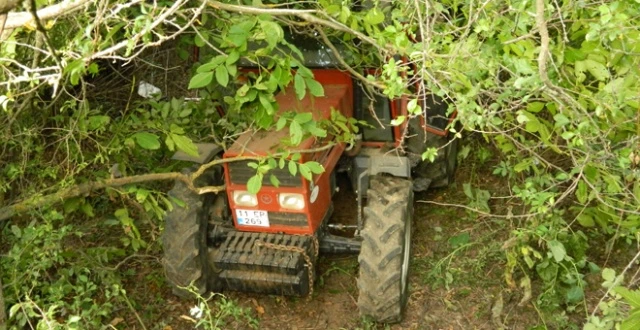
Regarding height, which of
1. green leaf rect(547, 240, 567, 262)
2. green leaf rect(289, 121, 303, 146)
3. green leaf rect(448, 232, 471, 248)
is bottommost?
green leaf rect(448, 232, 471, 248)

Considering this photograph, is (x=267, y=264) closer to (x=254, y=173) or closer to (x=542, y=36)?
(x=254, y=173)

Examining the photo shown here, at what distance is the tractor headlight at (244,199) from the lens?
4.15 meters

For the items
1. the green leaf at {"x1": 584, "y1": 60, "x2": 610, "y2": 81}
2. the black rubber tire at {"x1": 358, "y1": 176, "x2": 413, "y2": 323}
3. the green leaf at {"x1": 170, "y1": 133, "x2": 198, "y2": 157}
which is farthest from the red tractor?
the green leaf at {"x1": 584, "y1": 60, "x2": 610, "y2": 81}

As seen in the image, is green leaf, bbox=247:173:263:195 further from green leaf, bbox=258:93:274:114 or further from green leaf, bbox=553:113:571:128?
green leaf, bbox=553:113:571:128

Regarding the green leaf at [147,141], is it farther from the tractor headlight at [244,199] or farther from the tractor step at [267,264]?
the tractor step at [267,264]

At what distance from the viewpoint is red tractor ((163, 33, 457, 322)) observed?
3982 millimetres

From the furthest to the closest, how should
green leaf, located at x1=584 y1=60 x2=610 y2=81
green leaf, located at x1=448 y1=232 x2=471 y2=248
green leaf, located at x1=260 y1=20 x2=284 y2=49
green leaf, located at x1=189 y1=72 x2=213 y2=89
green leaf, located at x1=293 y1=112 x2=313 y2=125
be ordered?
1. green leaf, located at x1=448 y1=232 x2=471 y2=248
2. green leaf, located at x1=293 y1=112 x2=313 y2=125
3. green leaf, located at x1=189 y1=72 x2=213 y2=89
4. green leaf, located at x1=260 y1=20 x2=284 y2=49
5. green leaf, located at x1=584 y1=60 x2=610 y2=81

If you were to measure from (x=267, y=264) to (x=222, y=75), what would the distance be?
1352 mm

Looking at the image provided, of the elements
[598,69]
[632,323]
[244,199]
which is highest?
[598,69]

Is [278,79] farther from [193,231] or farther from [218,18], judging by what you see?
[193,231]

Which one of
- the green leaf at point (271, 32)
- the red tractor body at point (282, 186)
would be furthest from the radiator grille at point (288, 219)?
the green leaf at point (271, 32)

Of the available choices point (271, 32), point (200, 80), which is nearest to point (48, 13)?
point (200, 80)

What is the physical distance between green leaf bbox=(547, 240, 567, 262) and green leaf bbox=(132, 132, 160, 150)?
2.43 m

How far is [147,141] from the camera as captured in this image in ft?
12.4
